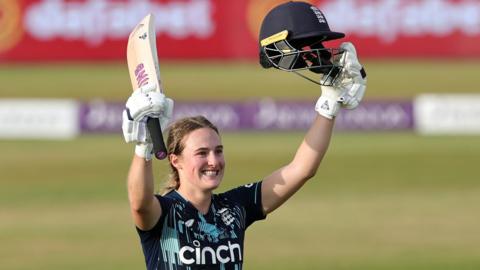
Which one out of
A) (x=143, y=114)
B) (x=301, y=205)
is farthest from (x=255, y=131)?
(x=143, y=114)

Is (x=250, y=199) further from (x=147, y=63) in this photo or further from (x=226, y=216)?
(x=147, y=63)

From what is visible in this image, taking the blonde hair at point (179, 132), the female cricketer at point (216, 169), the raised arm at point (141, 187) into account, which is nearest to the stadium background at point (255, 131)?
the blonde hair at point (179, 132)

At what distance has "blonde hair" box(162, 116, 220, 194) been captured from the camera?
4.91 m

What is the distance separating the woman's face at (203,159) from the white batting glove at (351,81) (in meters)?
0.63

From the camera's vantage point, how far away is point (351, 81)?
16.8ft

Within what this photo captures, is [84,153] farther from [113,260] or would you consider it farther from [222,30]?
[222,30]

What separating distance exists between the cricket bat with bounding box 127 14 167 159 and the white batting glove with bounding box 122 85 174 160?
27 mm

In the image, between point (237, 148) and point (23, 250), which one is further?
point (237, 148)

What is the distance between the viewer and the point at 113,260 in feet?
29.9

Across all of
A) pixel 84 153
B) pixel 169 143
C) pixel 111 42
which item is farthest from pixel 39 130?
pixel 169 143

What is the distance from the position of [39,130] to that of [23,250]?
650 centimetres

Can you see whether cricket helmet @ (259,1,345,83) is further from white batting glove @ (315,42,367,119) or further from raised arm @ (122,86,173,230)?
raised arm @ (122,86,173,230)

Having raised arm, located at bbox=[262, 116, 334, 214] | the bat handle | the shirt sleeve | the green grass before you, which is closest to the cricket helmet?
raised arm, located at bbox=[262, 116, 334, 214]

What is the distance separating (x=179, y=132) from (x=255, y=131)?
36.5 ft
